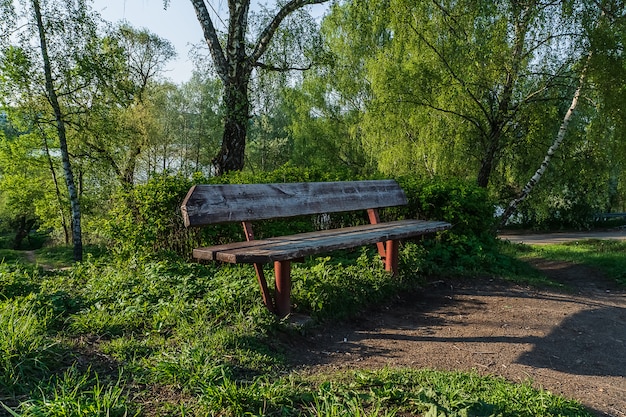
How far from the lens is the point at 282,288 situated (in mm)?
3547

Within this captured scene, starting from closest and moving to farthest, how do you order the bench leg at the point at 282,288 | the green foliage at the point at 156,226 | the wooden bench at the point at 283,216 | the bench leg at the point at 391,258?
the wooden bench at the point at 283,216, the bench leg at the point at 282,288, the bench leg at the point at 391,258, the green foliage at the point at 156,226

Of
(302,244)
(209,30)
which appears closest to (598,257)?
(302,244)

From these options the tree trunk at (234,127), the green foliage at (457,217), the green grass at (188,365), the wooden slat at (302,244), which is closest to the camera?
the green grass at (188,365)

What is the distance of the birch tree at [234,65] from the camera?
808 centimetres

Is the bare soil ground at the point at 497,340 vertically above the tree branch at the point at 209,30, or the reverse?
the tree branch at the point at 209,30

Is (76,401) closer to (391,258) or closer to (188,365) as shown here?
(188,365)

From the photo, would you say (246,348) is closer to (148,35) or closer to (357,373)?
(357,373)

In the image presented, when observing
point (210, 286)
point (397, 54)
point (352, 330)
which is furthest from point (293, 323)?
point (397, 54)

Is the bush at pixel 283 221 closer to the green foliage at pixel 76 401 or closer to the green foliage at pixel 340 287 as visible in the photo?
the green foliage at pixel 340 287

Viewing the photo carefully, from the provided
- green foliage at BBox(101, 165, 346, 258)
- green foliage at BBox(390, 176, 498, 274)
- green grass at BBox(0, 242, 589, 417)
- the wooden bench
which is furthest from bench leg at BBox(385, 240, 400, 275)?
green foliage at BBox(101, 165, 346, 258)

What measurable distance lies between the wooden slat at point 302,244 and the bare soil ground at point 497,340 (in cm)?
66

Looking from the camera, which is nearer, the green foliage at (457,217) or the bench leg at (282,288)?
the bench leg at (282,288)

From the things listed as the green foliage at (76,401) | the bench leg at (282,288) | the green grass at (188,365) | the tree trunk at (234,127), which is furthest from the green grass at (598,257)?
the green foliage at (76,401)

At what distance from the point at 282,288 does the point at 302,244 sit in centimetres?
39
